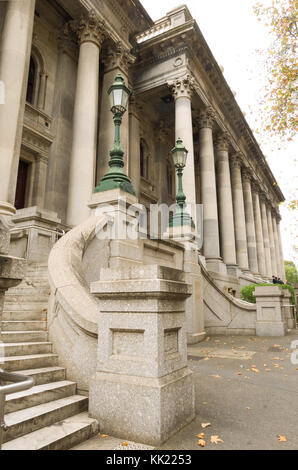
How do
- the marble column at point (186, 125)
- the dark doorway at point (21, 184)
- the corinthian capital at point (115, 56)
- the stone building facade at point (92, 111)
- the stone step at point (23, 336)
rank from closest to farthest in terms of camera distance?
the stone step at point (23, 336) → the stone building facade at point (92, 111) → the dark doorway at point (21, 184) → the corinthian capital at point (115, 56) → the marble column at point (186, 125)

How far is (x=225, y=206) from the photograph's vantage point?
75.3 feet

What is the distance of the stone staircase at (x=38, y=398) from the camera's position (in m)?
2.69

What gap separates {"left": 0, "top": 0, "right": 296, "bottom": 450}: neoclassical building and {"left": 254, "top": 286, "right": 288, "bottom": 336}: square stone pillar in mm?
47

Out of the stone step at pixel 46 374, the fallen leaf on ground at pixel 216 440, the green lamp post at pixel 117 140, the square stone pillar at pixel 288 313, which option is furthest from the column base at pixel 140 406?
the square stone pillar at pixel 288 313

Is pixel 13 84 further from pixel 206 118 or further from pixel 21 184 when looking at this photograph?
pixel 206 118

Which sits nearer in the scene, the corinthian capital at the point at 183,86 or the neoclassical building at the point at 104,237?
the neoclassical building at the point at 104,237

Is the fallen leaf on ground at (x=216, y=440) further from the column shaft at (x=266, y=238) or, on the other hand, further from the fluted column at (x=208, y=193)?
the column shaft at (x=266, y=238)

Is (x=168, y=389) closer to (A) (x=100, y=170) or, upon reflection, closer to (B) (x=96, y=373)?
(B) (x=96, y=373)

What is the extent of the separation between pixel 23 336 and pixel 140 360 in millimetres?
1890

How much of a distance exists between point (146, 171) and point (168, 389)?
20553 millimetres

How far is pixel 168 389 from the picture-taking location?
10.1 ft

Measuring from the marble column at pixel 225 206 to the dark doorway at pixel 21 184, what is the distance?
552 inches

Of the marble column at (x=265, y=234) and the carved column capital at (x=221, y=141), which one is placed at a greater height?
the carved column capital at (x=221, y=141)

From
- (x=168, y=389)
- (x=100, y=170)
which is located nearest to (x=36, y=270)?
(x=168, y=389)
